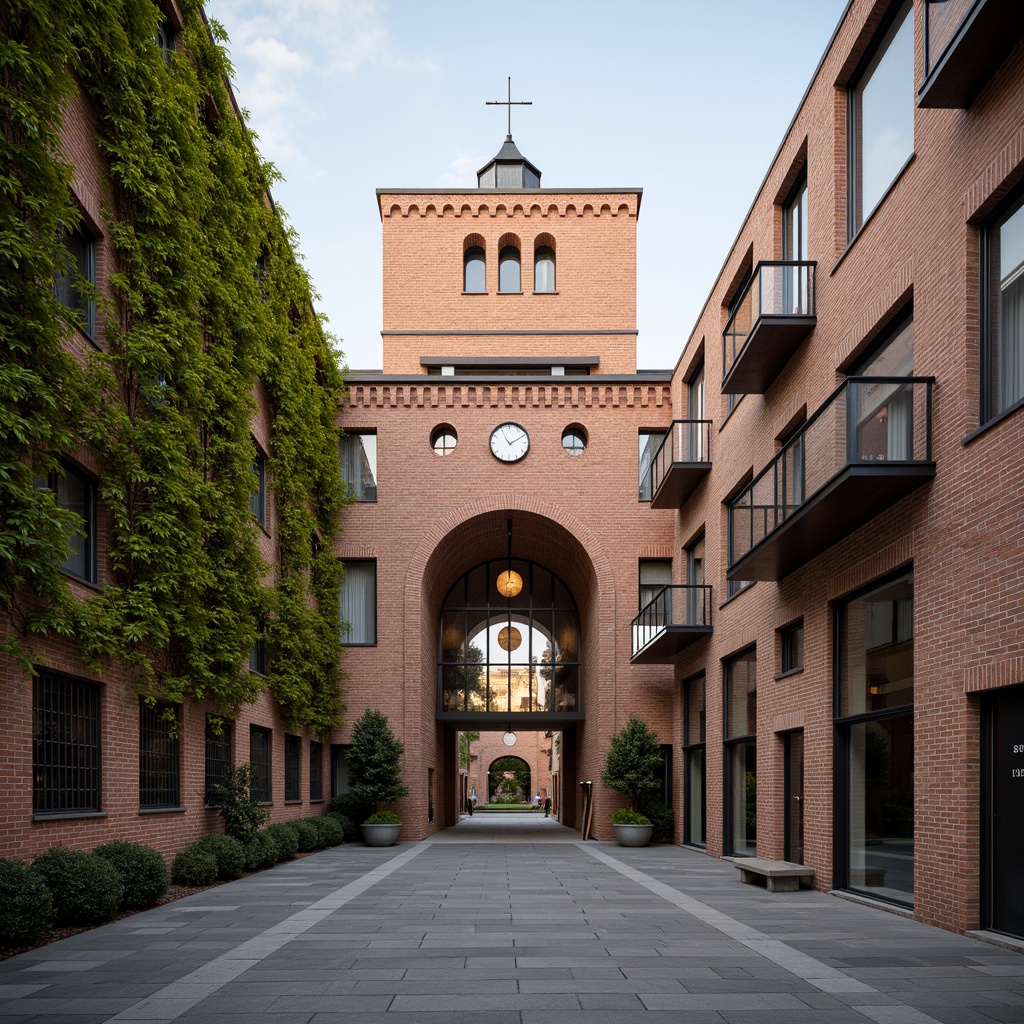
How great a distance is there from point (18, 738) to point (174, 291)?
21.5 ft

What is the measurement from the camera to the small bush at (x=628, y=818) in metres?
24.9

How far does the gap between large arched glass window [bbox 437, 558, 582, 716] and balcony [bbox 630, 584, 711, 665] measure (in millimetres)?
6512

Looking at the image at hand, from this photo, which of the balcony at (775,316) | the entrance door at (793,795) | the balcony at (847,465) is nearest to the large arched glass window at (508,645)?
the entrance door at (793,795)

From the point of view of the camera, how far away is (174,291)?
588 inches

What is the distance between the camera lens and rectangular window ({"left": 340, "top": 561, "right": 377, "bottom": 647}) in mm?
27750

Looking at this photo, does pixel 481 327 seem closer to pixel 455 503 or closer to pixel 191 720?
pixel 455 503

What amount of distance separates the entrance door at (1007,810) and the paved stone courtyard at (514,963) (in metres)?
0.44

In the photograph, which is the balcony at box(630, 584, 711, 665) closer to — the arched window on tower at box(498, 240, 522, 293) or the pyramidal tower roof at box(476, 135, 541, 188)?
the arched window on tower at box(498, 240, 522, 293)

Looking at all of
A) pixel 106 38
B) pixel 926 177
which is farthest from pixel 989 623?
pixel 106 38

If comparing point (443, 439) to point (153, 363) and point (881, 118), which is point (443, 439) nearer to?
Result: point (153, 363)

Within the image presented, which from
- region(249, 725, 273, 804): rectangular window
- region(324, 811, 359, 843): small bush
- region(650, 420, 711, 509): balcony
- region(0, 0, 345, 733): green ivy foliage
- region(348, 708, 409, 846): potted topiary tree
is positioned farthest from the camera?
region(324, 811, 359, 843): small bush

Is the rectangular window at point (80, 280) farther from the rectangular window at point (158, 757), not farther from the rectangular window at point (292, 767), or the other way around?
the rectangular window at point (292, 767)

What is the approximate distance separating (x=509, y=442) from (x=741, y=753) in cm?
1053

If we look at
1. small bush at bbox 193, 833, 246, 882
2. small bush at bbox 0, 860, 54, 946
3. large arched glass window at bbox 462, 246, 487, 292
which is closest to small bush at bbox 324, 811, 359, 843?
small bush at bbox 193, 833, 246, 882
